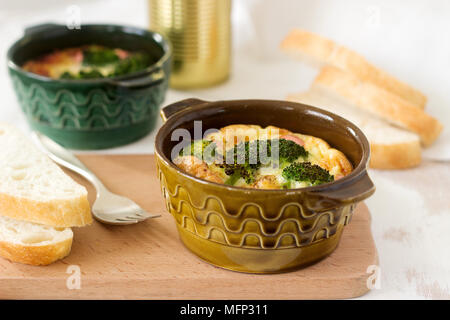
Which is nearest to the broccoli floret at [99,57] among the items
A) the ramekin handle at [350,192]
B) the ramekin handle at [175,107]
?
the ramekin handle at [175,107]

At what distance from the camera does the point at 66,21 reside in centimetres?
416

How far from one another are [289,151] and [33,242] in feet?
2.64

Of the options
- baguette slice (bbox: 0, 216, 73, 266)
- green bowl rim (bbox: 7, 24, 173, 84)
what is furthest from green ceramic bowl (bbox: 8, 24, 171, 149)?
baguette slice (bbox: 0, 216, 73, 266)

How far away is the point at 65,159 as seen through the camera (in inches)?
94.2

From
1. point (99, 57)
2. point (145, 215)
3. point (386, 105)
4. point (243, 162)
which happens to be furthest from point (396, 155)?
point (99, 57)

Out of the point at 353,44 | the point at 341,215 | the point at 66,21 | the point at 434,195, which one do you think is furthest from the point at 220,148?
the point at 66,21

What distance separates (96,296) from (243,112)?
2.53ft

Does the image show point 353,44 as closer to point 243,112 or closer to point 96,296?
point 243,112

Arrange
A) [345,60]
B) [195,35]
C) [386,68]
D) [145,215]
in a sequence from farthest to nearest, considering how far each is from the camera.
A: [386,68], [195,35], [345,60], [145,215]

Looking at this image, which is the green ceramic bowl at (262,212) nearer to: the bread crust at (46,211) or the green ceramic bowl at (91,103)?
the bread crust at (46,211)

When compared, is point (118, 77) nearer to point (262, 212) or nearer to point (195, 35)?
point (195, 35)

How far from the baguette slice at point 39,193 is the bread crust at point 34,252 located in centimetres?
9

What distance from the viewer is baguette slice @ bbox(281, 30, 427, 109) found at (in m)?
2.92

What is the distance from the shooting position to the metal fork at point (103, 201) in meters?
2.07
